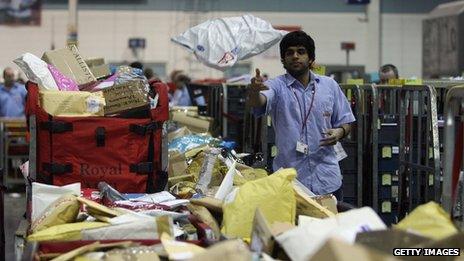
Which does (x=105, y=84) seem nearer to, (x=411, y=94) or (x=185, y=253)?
(x=185, y=253)

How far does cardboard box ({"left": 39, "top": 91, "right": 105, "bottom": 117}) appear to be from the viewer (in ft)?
15.0

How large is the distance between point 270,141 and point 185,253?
438cm

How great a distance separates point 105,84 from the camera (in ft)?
16.4

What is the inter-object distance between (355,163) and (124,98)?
325cm

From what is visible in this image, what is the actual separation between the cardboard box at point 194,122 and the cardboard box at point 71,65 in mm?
3766

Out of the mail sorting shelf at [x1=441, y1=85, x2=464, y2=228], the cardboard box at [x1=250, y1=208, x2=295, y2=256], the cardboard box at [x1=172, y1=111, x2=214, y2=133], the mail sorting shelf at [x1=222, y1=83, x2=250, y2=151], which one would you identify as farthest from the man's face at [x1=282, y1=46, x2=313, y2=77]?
the mail sorting shelf at [x1=222, y1=83, x2=250, y2=151]

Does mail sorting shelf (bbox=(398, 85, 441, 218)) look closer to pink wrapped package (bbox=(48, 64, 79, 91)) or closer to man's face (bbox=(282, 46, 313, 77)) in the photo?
man's face (bbox=(282, 46, 313, 77))

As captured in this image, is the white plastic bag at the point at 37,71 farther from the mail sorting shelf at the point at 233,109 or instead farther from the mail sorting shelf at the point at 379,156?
the mail sorting shelf at the point at 233,109

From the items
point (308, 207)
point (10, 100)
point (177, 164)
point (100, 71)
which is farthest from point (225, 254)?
point (10, 100)

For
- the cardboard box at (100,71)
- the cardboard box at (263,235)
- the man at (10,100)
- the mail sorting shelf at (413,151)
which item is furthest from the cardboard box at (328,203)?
the man at (10,100)

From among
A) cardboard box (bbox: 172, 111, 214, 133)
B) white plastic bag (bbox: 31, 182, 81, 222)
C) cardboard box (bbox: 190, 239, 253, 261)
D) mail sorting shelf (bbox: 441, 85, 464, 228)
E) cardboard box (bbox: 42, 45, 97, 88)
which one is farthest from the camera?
cardboard box (bbox: 172, 111, 214, 133)

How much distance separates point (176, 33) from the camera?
2286 centimetres

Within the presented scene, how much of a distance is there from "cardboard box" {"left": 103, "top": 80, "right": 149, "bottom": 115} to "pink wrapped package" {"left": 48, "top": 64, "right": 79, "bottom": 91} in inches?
13.6

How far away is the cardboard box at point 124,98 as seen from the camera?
4656mm
